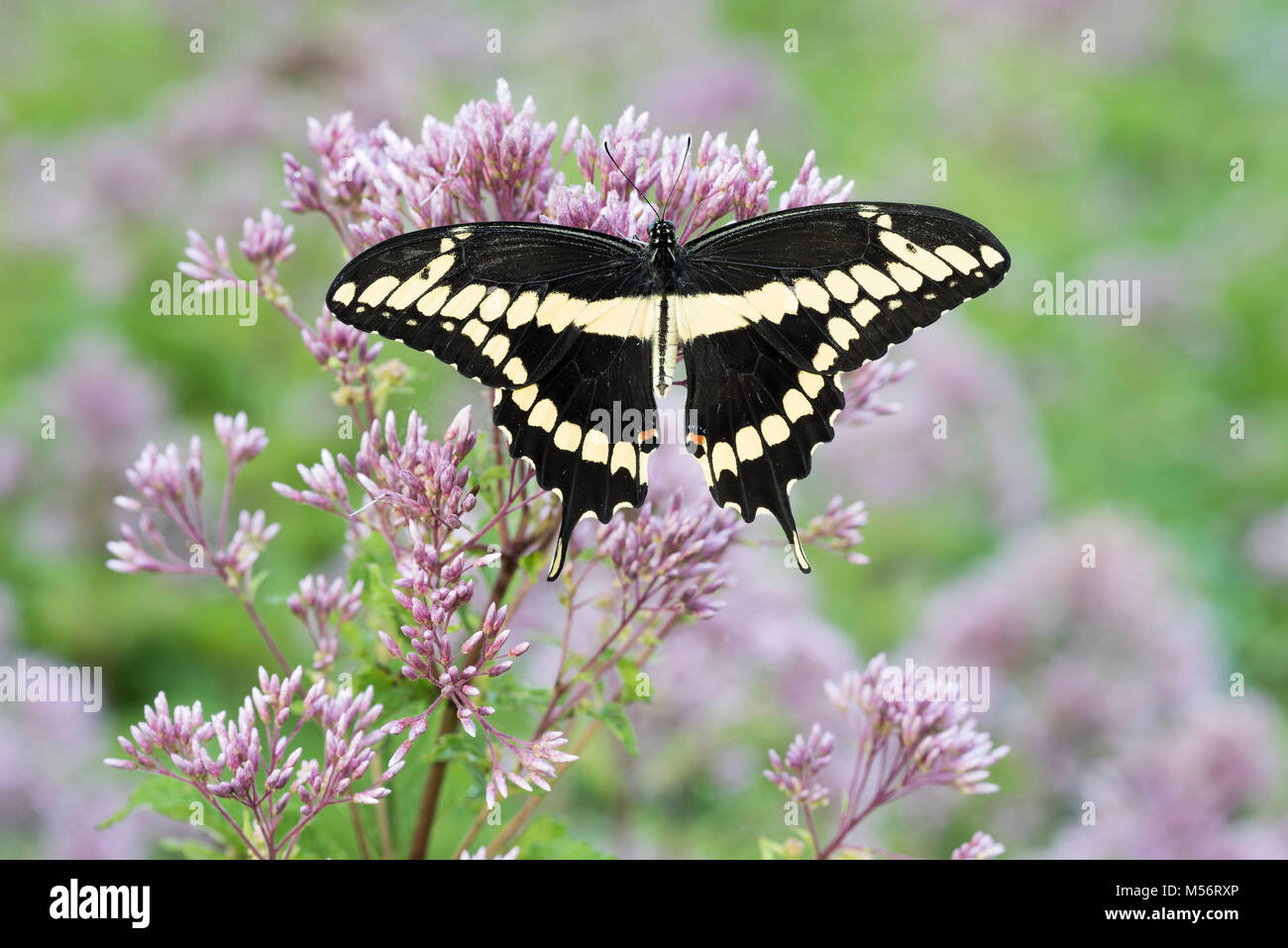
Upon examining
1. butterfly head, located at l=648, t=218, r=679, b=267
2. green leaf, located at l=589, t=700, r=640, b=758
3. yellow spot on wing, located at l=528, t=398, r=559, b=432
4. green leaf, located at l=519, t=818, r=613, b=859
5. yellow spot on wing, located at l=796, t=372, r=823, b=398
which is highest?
butterfly head, located at l=648, t=218, r=679, b=267

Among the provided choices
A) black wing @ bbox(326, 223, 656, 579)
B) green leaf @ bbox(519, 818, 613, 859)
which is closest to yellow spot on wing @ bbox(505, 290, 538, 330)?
black wing @ bbox(326, 223, 656, 579)

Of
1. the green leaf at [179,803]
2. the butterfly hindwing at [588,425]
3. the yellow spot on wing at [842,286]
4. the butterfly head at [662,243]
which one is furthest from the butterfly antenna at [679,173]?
the green leaf at [179,803]

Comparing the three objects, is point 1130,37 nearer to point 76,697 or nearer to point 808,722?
point 808,722

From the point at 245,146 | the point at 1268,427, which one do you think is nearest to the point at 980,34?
the point at 1268,427

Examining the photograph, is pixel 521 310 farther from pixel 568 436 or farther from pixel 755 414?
pixel 755 414

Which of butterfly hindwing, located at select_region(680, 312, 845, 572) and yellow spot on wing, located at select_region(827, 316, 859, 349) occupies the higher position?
yellow spot on wing, located at select_region(827, 316, 859, 349)

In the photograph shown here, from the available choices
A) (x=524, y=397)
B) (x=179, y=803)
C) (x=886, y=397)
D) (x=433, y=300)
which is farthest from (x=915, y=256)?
(x=886, y=397)

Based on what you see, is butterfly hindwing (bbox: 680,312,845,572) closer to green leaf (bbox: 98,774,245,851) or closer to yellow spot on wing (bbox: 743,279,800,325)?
yellow spot on wing (bbox: 743,279,800,325)

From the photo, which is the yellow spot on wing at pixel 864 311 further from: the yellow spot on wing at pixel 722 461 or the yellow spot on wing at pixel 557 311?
the yellow spot on wing at pixel 557 311
